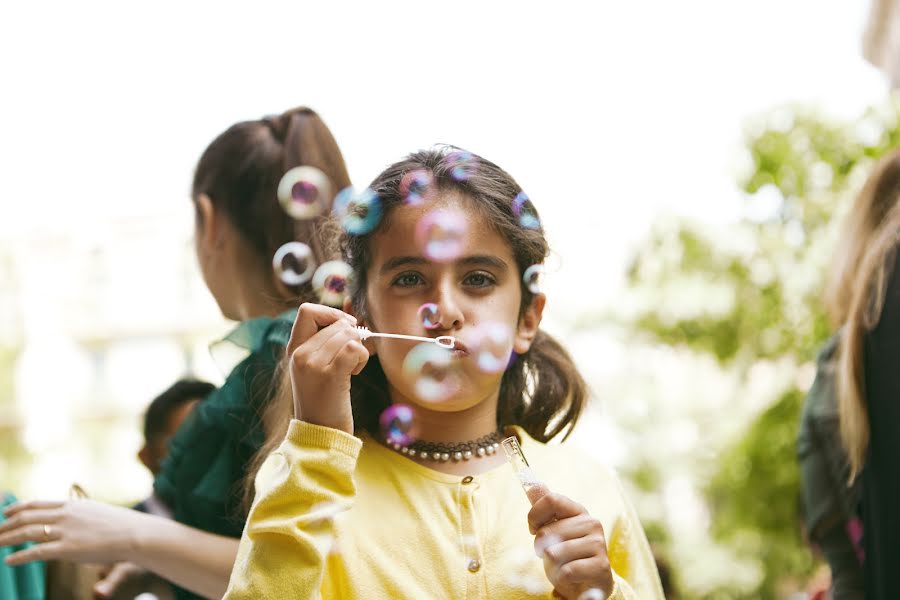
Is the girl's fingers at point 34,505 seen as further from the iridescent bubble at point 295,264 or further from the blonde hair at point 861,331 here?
the blonde hair at point 861,331

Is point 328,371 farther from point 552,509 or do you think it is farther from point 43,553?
point 43,553

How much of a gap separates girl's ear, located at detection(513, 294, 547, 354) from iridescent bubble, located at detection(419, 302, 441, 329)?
0.22 metres

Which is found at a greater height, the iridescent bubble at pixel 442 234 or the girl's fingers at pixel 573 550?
the iridescent bubble at pixel 442 234

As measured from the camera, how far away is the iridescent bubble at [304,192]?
1.91 metres

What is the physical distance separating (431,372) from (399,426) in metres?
0.16

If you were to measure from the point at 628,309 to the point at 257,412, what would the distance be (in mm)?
6903

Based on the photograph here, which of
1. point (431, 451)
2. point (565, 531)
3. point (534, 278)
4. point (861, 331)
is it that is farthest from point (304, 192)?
point (861, 331)

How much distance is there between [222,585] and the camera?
1.64 meters

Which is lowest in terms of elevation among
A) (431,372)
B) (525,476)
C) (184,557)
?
(184,557)

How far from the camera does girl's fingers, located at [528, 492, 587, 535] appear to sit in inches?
48.1

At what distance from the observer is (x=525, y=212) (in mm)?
1521

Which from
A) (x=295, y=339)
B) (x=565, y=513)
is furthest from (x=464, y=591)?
(x=295, y=339)

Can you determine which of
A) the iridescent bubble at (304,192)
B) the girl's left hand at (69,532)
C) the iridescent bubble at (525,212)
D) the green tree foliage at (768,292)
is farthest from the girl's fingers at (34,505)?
the green tree foliage at (768,292)

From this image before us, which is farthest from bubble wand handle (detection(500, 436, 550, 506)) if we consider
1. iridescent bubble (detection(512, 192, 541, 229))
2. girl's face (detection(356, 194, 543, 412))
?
iridescent bubble (detection(512, 192, 541, 229))
